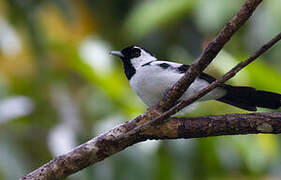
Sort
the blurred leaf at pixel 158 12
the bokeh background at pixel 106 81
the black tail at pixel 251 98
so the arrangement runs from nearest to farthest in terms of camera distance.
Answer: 1. the black tail at pixel 251 98
2. the bokeh background at pixel 106 81
3. the blurred leaf at pixel 158 12

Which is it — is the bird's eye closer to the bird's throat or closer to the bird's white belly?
the bird's throat

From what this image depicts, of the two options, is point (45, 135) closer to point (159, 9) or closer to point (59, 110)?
point (59, 110)

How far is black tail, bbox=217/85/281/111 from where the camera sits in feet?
11.3

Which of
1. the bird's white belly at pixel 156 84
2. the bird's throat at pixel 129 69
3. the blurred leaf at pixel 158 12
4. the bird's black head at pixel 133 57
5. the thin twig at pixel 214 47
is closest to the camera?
the thin twig at pixel 214 47

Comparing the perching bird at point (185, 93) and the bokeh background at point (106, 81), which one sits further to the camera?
the bokeh background at point (106, 81)

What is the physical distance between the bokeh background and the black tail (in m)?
0.72

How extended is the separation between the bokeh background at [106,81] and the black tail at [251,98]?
72cm

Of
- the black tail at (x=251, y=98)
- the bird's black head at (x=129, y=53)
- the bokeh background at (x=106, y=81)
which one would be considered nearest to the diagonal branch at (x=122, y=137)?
the black tail at (x=251, y=98)

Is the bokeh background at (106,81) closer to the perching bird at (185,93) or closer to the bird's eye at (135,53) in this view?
the bird's eye at (135,53)

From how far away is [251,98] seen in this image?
355 centimetres

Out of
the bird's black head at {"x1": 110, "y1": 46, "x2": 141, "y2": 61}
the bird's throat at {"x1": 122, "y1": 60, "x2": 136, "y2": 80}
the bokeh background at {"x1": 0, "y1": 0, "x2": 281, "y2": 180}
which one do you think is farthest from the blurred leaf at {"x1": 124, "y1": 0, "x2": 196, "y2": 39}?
the bird's throat at {"x1": 122, "y1": 60, "x2": 136, "y2": 80}

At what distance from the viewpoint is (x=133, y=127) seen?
122 inches

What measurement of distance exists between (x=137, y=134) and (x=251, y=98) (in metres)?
0.88

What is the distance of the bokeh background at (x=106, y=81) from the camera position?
4.56 m
